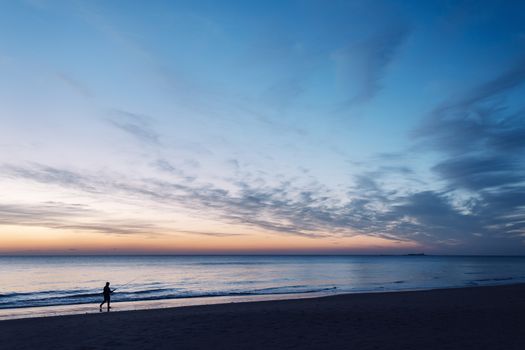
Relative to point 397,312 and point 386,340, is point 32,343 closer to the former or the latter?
point 386,340

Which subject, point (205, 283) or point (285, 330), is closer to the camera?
point (285, 330)

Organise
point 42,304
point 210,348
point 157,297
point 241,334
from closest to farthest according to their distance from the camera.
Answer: point 210,348 < point 241,334 < point 42,304 < point 157,297

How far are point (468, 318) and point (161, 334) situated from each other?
547 inches

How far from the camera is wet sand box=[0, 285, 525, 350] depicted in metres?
12.0

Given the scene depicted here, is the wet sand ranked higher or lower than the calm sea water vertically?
higher

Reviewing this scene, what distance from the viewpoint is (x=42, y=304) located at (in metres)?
29.0

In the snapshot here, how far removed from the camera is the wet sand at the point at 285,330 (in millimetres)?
11984

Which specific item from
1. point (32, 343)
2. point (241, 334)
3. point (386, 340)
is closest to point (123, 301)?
point (32, 343)

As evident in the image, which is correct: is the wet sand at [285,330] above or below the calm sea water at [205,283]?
above

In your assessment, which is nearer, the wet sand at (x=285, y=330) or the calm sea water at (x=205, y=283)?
the wet sand at (x=285, y=330)

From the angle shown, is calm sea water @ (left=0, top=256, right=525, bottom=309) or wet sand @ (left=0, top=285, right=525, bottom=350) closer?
wet sand @ (left=0, top=285, right=525, bottom=350)

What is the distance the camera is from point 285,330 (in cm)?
1416

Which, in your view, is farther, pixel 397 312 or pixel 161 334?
pixel 397 312

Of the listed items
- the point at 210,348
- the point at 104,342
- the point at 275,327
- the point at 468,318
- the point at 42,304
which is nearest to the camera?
the point at 210,348
